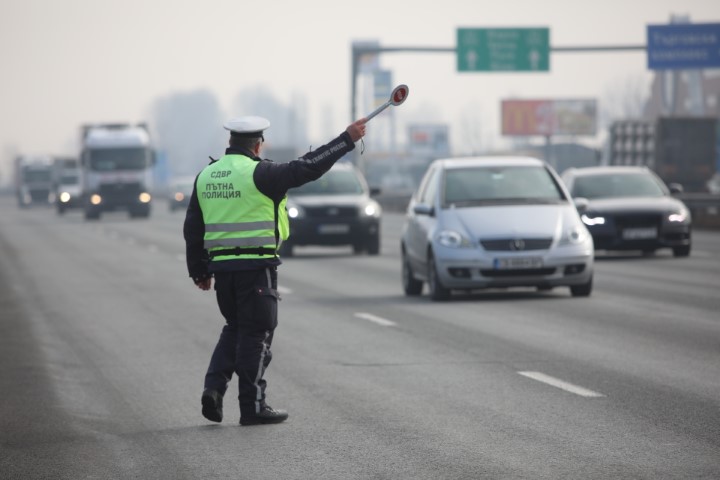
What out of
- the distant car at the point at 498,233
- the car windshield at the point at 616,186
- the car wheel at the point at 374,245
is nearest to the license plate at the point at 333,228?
the car wheel at the point at 374,245

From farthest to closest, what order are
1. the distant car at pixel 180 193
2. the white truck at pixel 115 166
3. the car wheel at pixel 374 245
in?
the distant car at pixel 180 193
the white truck at pixel 115 166
the car wheel at pixel 374 245

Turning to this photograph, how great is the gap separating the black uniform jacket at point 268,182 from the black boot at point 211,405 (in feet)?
2.27

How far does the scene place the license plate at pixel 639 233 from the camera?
27.0 metres

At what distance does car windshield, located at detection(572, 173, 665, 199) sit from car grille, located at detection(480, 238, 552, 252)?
9917 millimetres

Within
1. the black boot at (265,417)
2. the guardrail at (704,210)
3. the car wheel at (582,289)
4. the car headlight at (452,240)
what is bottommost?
the guardrail at (704,210)

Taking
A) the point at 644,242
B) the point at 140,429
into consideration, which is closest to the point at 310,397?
the point at 140,429

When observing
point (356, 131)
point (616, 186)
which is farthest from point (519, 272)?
point (616, 186)

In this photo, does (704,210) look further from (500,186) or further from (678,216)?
(500,186)

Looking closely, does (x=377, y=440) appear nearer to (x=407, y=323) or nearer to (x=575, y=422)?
(x=575, y=422)

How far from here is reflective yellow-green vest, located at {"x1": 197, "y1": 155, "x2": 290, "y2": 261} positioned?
942 centimetres

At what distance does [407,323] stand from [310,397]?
553 centimetres

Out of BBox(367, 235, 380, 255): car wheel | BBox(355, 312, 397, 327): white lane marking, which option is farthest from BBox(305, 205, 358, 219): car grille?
BBox(355, 312, 397, 327): white lane marking

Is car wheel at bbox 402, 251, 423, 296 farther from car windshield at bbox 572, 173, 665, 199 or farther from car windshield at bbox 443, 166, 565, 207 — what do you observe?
→ car windshield at bbox 572, 173, 665, 199

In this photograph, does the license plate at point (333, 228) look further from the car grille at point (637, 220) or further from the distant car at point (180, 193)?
the distant car at point (180, 193)
